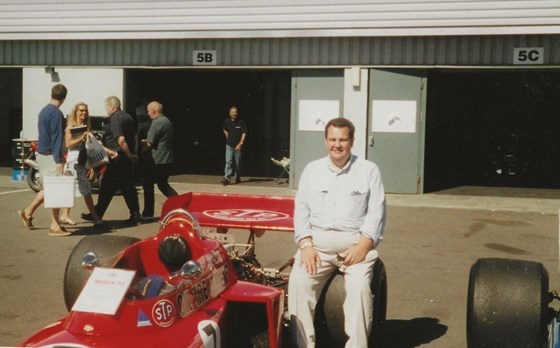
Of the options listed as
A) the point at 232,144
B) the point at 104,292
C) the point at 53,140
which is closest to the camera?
the point at 104,292

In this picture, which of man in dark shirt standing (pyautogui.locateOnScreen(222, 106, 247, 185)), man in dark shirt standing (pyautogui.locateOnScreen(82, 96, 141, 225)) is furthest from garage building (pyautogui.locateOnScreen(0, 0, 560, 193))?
man in dark shirt standing (pyautogui.locateOnScreen(82, 96, 141, 225))

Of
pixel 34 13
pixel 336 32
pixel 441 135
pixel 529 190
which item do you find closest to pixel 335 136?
pixel 336 32

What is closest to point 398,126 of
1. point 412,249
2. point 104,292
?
point 412,249

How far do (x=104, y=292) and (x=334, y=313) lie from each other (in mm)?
1674

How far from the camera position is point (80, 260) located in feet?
17.5

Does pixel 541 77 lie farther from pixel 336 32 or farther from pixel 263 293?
pixel 263 293

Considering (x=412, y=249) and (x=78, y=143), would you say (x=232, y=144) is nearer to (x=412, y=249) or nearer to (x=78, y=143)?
(x=78, y=143)

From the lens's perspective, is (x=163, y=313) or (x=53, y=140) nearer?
(x=163, y=313)

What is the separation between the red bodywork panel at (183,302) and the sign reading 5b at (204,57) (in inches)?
411

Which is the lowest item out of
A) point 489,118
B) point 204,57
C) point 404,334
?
point 404,334

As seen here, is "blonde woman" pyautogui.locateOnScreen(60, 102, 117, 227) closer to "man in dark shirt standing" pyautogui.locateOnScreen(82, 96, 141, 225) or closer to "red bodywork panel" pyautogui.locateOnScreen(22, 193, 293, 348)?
"man in dark shirt standing" pyautogui.locateOnScreen(82, 96, 141, 225)

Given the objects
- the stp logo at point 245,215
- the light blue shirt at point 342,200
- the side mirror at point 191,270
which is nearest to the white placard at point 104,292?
the side mirror at point 191,270

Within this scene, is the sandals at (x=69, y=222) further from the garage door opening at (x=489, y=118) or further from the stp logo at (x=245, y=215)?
the garage door opening at (x=489, y=118)

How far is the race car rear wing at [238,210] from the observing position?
5641mm
